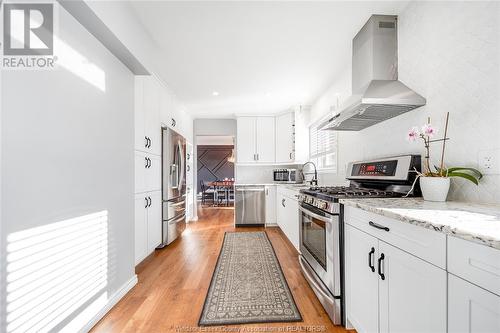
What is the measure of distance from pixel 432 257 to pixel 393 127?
56.3 inches

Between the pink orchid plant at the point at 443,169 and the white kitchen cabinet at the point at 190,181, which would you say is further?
the white kitchen cabinet at the point at 190,181

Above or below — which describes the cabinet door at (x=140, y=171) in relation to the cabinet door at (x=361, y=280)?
above

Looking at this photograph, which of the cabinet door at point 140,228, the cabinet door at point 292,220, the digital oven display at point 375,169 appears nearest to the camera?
the digital oven display at point 375,169

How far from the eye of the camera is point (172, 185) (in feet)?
11.2

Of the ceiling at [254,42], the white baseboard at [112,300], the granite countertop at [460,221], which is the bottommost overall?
the white baseboard at [112,300]

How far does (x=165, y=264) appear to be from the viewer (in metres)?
2.67

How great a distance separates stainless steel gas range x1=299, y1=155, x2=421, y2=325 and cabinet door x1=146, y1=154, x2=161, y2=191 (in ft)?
6.11

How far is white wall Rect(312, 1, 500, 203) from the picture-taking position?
3.92ft

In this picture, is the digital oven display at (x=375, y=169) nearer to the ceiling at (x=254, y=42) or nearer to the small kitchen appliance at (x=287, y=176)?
the ceiling at (x=254, y=42)

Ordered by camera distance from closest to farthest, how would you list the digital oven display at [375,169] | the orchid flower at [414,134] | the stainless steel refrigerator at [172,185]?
the orchid flower at [414,134], the digital oven display at [375,169], the stainless steel refrigerator at [172,185]

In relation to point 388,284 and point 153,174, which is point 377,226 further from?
point 153,174

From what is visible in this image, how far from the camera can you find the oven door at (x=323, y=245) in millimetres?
1592

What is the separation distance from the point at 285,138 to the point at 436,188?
356cm

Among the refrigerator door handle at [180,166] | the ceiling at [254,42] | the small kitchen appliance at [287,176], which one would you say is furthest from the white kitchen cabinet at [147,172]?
the small kitchen appliance at [287,176]
